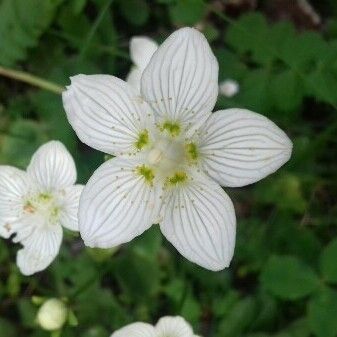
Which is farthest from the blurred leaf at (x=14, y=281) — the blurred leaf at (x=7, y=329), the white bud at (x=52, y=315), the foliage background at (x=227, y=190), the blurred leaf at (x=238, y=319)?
the blurred leaf at (x=238, y=319)

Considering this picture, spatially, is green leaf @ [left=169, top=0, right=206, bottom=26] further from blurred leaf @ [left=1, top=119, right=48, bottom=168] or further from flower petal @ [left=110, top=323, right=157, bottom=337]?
flower petal @ [left=110, top=323, right=157, bottom=337]

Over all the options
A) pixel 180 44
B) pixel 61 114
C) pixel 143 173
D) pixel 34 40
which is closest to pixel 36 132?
pixel 61 114

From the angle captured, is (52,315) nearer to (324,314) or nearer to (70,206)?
(70,206)

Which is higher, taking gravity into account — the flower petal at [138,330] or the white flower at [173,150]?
the white flower at [173,150]

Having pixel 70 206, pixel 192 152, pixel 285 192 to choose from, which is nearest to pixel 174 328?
pixel 70 206

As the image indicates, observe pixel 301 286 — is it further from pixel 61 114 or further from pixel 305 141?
pixel 61 114

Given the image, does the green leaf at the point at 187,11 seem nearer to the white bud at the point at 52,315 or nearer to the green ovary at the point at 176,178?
the green ovary at the point at 176,178

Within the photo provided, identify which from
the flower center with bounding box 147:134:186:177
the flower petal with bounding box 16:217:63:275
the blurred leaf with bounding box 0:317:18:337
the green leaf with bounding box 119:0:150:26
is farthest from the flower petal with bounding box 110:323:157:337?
the green leaf with bounding box 119:0:150:26
